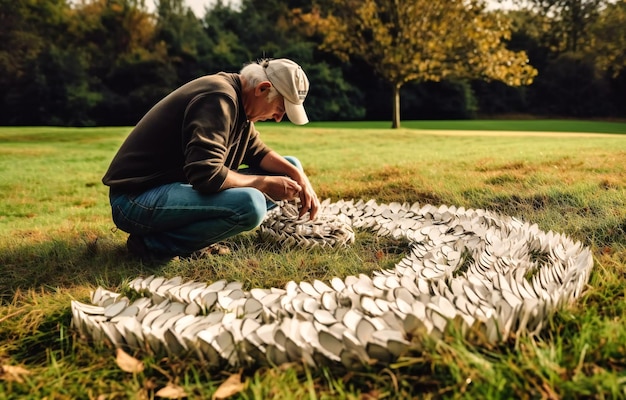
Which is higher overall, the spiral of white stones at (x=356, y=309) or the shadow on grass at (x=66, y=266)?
the spiral of white stones at (x=356, y=309)

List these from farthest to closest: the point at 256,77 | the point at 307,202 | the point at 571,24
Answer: the point at 571,24 < the point at 307,202 < the point at 256,77

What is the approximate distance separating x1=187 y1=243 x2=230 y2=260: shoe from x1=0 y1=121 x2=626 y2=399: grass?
12 centimetres

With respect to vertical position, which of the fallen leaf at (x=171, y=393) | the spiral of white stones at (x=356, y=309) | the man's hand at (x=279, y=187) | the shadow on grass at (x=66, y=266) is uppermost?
the man's hand at (x=279, y=187)

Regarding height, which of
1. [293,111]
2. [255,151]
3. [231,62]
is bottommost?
[255,151]

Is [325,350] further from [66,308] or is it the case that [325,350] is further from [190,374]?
[66,308]

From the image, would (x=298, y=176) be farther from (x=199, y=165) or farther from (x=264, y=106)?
(x=199, y=165)

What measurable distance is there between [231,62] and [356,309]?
24.1m

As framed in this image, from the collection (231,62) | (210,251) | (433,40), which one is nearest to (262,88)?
(210,251)

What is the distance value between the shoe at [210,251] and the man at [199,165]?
0.08m

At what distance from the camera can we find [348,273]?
116 inches

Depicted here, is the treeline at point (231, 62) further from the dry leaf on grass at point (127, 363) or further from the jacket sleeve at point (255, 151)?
the dry leaf on grass at point (127, 363)

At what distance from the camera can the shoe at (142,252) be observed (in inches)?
125

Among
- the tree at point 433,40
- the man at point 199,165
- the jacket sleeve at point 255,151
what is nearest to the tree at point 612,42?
the tree at point 433,40

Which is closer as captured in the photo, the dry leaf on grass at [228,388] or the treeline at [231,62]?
the dry leaf on grass at [228,388]
